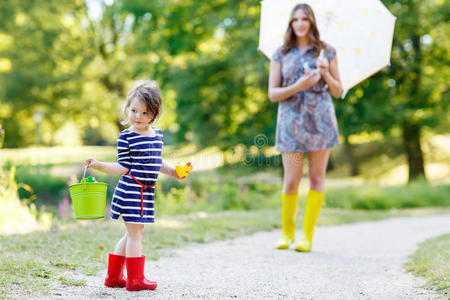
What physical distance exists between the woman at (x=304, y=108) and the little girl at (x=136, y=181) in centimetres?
159

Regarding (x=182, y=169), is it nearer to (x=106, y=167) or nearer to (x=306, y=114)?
(x=106, y=167)

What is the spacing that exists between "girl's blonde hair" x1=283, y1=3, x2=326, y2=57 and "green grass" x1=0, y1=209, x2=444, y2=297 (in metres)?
2.09

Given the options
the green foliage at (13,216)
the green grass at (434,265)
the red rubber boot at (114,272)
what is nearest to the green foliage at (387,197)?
the green grass at (434,265)

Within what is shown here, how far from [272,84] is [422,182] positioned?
10546mm

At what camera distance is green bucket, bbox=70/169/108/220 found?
8.23ft

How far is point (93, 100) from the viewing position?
25.8m

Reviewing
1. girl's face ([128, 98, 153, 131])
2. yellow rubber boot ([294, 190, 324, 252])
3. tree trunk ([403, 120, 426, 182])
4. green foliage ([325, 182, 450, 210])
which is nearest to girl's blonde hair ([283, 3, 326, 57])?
yellow rubber boot ([294, 190, 324, 252])

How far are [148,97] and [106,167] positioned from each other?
48cm

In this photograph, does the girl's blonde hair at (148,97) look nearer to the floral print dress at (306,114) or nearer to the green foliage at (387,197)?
the floral print dress at (306,114)

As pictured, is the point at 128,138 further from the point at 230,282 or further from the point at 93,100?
the point at 93,100

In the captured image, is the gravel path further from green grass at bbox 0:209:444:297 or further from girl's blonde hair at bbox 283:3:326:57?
girl's blonde hair at bbox 283:3:326:57

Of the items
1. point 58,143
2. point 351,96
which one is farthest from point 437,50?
point 58,143

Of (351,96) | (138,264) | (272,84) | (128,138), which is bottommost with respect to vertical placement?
(138,264)

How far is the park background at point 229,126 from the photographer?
574 centimetres
